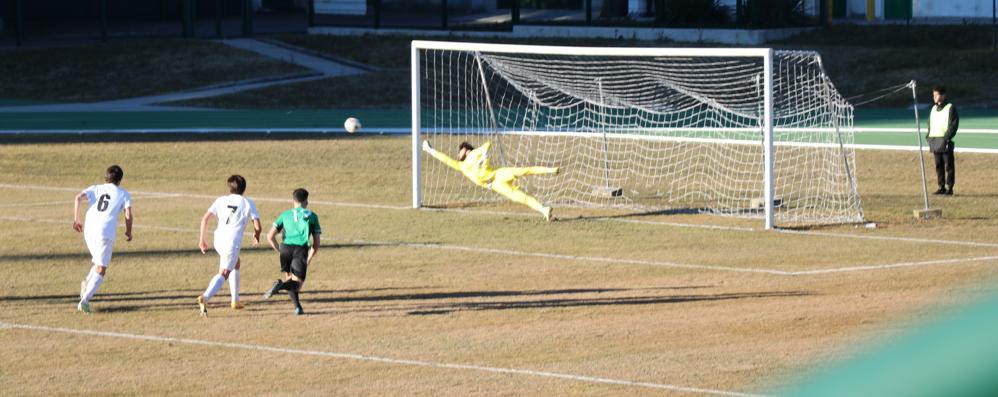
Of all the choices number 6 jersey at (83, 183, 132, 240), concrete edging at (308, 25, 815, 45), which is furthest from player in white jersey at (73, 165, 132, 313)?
concrete edging at (308, 25, 815, 45)

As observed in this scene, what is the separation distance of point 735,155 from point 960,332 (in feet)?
85.7

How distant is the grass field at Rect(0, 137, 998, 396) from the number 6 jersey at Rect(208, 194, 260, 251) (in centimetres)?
74

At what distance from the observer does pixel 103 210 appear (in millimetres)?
12242

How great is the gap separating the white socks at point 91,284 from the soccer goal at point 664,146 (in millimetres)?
8194

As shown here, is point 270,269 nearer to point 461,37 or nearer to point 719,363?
point 719,363

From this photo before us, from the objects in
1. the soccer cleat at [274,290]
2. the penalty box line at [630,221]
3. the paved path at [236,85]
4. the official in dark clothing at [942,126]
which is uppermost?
the paved path at [236,85]

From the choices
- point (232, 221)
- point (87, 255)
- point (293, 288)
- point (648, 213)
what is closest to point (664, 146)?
point (648, 213)

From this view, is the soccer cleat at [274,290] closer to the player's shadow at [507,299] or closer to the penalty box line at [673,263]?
the player's shadow at [507,299]

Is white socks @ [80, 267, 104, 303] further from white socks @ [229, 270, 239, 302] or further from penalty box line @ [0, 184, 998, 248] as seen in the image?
penalty box line @ [0, 184, 998, 248]

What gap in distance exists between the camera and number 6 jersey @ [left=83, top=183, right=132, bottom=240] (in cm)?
1225

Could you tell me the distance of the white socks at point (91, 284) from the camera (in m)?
12.4

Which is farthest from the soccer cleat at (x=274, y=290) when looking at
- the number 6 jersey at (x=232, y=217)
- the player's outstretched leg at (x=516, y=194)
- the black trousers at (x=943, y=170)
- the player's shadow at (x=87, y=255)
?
the black trousers at (x=943, y=170)

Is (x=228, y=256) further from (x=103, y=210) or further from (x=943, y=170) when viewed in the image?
(x=943, y=170)

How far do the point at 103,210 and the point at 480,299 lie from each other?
3.58m
